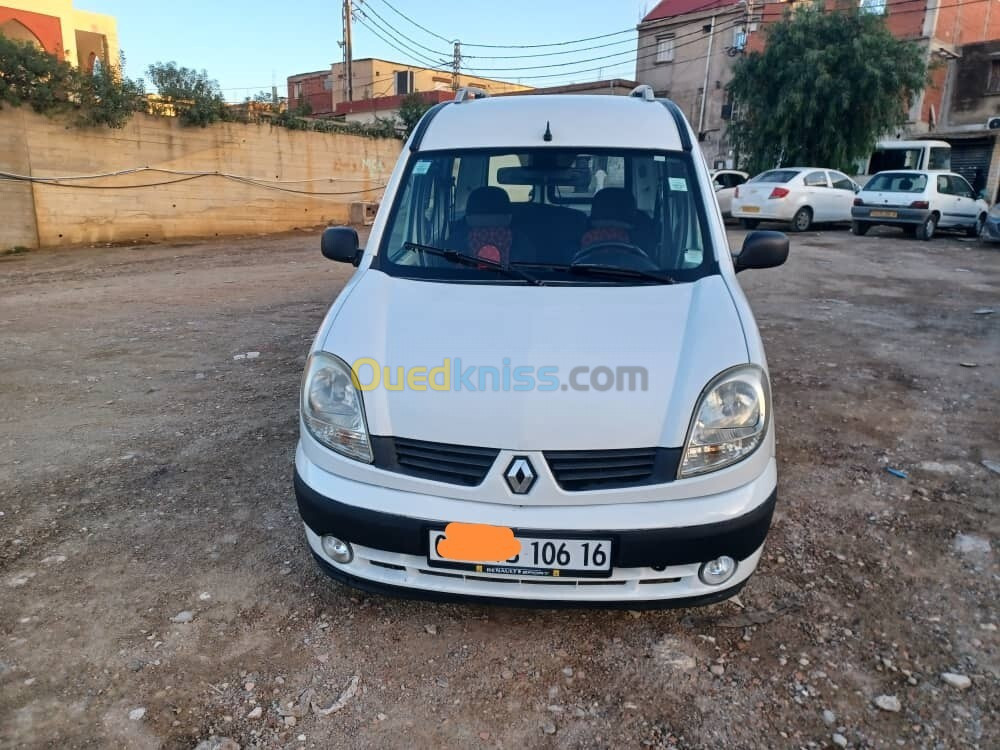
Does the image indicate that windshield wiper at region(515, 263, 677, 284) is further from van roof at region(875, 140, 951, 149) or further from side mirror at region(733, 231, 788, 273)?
van roof at region(875, 140, 951, 149)

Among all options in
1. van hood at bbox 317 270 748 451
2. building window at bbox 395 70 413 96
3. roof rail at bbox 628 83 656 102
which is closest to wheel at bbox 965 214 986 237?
roof rail at bbox 628 83 656 102

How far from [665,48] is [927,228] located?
78.6ft

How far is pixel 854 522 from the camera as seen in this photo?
11.3ft

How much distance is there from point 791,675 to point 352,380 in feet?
5.93

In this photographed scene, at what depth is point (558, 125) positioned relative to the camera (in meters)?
3.52

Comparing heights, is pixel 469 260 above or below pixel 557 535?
above

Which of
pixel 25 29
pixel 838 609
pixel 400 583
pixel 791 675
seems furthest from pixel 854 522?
pixel 25 29

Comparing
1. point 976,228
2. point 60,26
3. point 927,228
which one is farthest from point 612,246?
point 60,26

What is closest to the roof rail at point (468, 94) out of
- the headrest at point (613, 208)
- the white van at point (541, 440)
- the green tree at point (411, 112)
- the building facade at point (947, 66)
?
the headrest at point (613, 208)

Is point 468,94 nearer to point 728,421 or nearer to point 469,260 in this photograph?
point 469,260

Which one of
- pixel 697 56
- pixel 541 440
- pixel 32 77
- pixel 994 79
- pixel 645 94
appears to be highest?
pixel 697 56

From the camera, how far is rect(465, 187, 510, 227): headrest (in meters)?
3.34

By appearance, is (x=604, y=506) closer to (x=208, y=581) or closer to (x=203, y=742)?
(x=203, y=742)

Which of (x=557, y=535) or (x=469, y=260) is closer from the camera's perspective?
(x=557, y=535)
